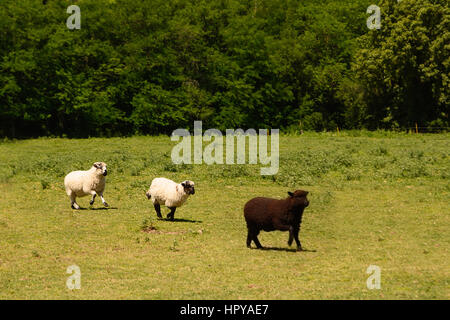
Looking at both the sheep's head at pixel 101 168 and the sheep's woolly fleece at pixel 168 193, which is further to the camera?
the sheep's head at pixel 101 168

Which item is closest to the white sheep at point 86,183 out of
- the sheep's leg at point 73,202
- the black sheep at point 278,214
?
the sheep's leg at point 73,202

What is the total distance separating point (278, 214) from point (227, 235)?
3342mm

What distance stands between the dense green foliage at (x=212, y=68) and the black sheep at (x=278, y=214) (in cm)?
4756

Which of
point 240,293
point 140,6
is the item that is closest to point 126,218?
point 240,293

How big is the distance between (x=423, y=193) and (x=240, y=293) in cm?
1751

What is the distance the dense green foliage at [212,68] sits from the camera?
217ft

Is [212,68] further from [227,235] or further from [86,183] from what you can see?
[227,235]

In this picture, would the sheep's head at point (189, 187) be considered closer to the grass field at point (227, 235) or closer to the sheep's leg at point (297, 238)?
the grass field at point (227, 235)

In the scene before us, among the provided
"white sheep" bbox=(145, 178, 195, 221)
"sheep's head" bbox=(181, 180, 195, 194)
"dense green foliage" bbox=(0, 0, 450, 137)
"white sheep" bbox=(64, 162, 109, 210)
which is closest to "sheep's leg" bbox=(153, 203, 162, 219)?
"white sheep" bbox=(145, 178, 195, 221)

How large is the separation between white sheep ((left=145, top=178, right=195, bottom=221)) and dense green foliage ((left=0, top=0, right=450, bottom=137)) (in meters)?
44.9

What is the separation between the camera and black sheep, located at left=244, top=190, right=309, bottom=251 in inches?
691

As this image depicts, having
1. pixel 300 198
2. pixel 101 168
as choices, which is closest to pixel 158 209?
pixel 101 168

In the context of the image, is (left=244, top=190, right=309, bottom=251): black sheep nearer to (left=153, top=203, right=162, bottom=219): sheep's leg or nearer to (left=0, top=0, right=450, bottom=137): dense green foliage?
(left=153, top=203, right=162, bottom=219): sheep's leg
